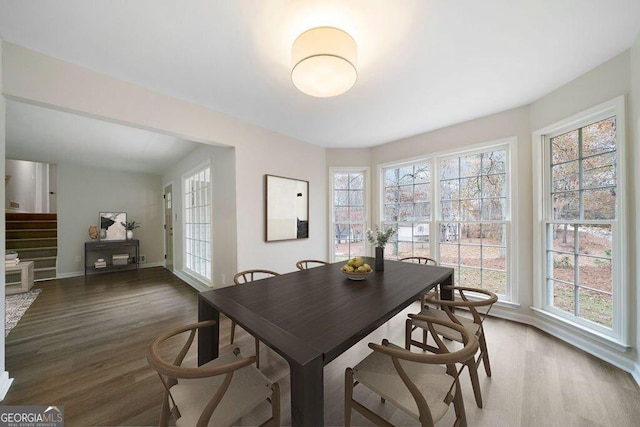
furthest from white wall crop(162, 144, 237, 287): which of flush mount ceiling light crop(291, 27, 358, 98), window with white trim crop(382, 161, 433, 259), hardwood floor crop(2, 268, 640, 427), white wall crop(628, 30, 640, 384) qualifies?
white wall crop(628, 30, 640, 384)

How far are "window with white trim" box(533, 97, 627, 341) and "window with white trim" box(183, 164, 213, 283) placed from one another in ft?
14.5

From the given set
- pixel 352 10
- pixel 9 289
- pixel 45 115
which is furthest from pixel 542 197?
pixel 9 289

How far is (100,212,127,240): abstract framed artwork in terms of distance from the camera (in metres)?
5.67

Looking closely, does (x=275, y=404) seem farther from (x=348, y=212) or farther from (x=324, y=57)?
(x=348, y=212)

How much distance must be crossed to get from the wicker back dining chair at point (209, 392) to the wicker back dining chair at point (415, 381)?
442mm

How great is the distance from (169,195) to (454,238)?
20.9ft

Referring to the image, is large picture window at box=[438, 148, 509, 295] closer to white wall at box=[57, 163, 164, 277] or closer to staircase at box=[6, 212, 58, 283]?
white wall at box=[57, 163, 164, 277]

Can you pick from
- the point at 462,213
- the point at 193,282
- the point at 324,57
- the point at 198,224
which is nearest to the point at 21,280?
the point at 193,282

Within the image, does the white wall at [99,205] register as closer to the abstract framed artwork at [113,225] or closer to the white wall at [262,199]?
the abstract framed artwork at [113,225]

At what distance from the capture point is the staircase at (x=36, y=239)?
4789 millimetres

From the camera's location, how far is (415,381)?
1.21m

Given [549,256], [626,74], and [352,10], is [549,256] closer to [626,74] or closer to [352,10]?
[626,74]

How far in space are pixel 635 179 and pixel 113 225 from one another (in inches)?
335

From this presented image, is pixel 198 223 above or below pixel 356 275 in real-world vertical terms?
above
